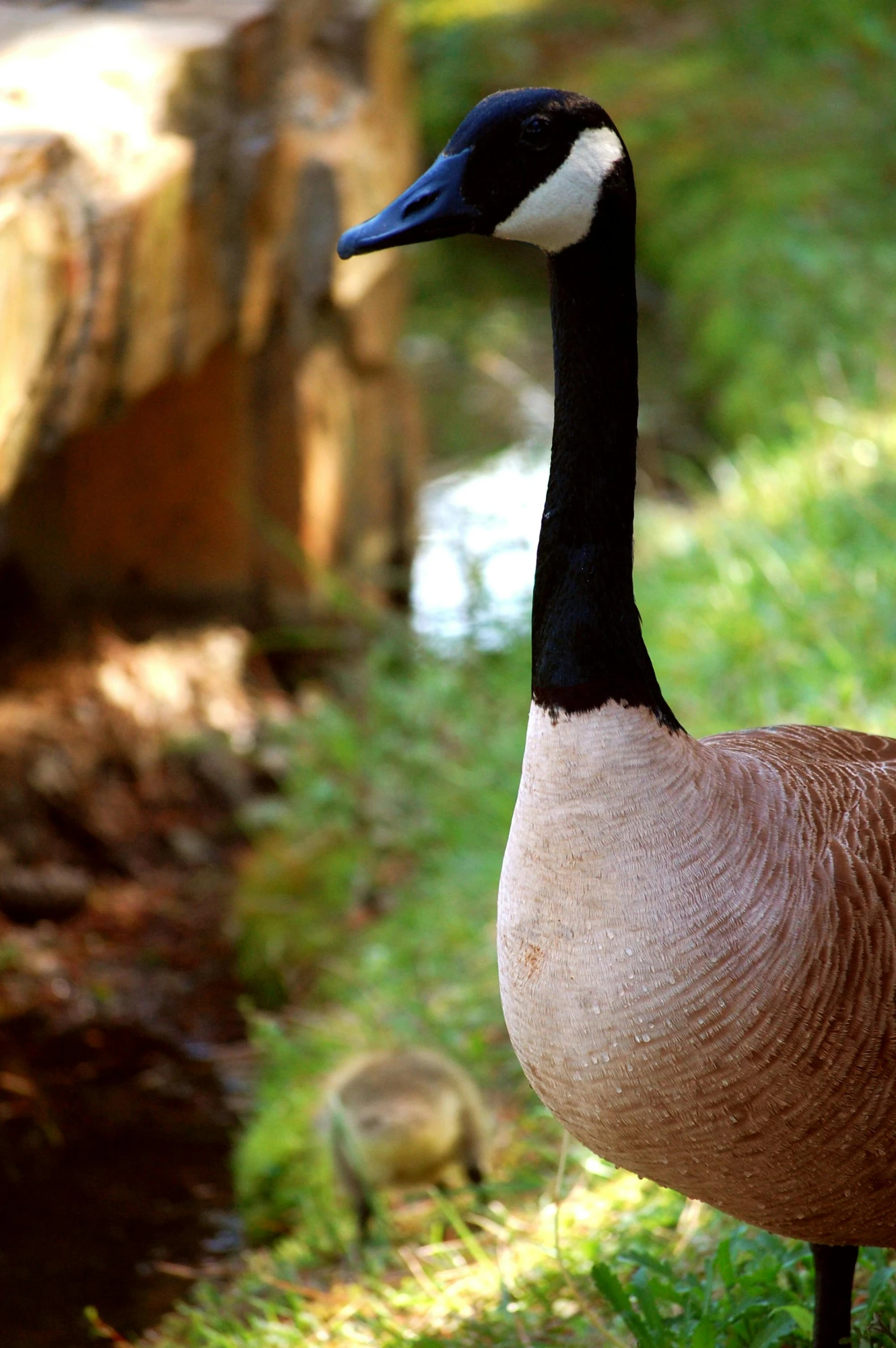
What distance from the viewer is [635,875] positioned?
6.49 feet

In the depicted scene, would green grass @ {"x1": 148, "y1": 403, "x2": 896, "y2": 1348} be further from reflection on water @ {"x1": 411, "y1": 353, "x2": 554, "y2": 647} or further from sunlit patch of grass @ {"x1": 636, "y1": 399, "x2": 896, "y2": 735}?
reflection on water @ {"x1": 411, "y1": 353, "x2": 554, "y2": 647}

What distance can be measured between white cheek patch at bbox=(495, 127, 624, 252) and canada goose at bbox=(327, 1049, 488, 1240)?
6.70 ft

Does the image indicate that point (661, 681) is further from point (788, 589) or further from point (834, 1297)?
point (834, 1297)

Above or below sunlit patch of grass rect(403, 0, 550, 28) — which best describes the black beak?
below

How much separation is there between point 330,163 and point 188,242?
3.75 ft

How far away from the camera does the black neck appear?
80.4 inches

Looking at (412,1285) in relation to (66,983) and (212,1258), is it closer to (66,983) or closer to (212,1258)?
(212,1258)

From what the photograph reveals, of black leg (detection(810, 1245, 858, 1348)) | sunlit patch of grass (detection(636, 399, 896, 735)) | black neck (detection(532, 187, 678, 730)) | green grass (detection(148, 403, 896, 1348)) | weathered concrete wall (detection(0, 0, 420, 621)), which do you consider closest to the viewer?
black neck (detection(532, 187, 678, 730))

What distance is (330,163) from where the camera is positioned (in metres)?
5.47

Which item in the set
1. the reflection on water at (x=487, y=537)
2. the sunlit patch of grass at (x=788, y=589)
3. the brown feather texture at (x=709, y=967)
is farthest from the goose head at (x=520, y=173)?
the reflection on water at (x=487, y=537)

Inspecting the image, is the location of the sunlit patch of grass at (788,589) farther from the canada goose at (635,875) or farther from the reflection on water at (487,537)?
the canada goose at (635,875)

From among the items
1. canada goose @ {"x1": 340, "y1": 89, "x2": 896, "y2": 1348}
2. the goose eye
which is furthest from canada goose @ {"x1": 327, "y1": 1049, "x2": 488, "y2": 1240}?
the goose eye

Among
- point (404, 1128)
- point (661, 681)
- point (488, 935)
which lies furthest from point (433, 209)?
point (661, 681)

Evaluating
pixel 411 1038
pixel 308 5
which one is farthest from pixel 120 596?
pixel 411 1038
